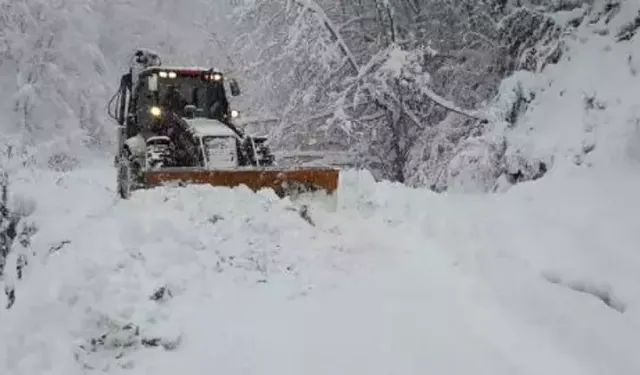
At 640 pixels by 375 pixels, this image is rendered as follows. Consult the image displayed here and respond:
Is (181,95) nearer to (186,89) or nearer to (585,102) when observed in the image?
(186,89)

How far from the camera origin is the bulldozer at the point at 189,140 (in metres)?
8.38

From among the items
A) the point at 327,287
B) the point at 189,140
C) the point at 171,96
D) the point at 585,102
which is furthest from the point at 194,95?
the point at 327,287

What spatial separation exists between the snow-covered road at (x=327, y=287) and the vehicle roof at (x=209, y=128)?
1725 millimetres

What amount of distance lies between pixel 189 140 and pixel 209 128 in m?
0.31

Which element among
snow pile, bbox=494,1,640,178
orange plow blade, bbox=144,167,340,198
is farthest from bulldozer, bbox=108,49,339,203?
snow pile, bbox=494,1,640,178

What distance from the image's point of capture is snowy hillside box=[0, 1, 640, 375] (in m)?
4.25

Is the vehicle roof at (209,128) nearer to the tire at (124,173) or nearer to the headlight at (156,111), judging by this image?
the headlight at (156,111)

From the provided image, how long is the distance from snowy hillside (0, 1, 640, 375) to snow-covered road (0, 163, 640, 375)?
0.02m

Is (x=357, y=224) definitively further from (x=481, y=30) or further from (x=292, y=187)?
(x=481, y=30)

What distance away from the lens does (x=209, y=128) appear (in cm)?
966

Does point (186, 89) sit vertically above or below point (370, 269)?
above

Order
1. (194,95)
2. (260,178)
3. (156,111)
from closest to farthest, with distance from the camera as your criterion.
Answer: (260,178) < (156,111) < (194,95)

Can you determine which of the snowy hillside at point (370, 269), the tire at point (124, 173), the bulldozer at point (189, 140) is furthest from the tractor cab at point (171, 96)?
the snowy hillside at point (370, 269)

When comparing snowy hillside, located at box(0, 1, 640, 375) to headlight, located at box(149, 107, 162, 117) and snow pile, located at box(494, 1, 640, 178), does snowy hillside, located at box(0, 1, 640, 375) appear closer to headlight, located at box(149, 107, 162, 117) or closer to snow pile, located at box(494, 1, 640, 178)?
snow pile, located at box(494, 1, 640, 178)
